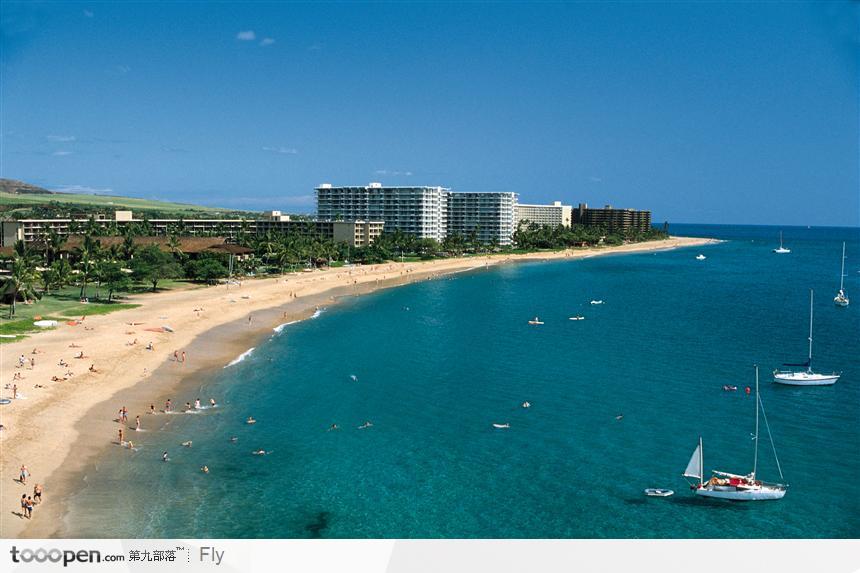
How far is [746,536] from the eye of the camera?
2728 cm

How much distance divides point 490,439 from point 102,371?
2900 centimetres

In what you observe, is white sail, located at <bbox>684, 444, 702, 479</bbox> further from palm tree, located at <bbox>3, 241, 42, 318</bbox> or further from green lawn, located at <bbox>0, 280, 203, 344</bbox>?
palm tree, located at <bbox>3, 241, 42, 318</bbox>

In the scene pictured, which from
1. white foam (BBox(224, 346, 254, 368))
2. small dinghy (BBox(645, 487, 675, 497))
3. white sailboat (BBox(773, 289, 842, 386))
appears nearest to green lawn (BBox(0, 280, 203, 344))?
white foam (BBox(224, 346, 254, 368))

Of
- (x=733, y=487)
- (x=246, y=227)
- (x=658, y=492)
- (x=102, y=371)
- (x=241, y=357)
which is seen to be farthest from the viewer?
(x=246, y=227)

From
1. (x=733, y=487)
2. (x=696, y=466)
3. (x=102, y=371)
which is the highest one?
(x=102, y=371)

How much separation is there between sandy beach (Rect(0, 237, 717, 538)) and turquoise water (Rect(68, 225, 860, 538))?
1.96 metres

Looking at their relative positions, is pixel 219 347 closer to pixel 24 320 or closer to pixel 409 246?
pixel 24 320

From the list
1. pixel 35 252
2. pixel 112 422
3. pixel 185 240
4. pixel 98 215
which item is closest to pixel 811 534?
pixel 112 422

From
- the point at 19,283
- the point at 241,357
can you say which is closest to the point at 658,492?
the point at 241,357

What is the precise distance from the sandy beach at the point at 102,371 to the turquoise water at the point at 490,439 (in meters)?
1.96

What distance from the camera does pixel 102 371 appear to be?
48.6 metres

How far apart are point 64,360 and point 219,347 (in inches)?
537

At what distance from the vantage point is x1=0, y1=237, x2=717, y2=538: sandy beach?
102 ft

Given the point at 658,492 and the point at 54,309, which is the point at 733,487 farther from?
the point at 54,309
